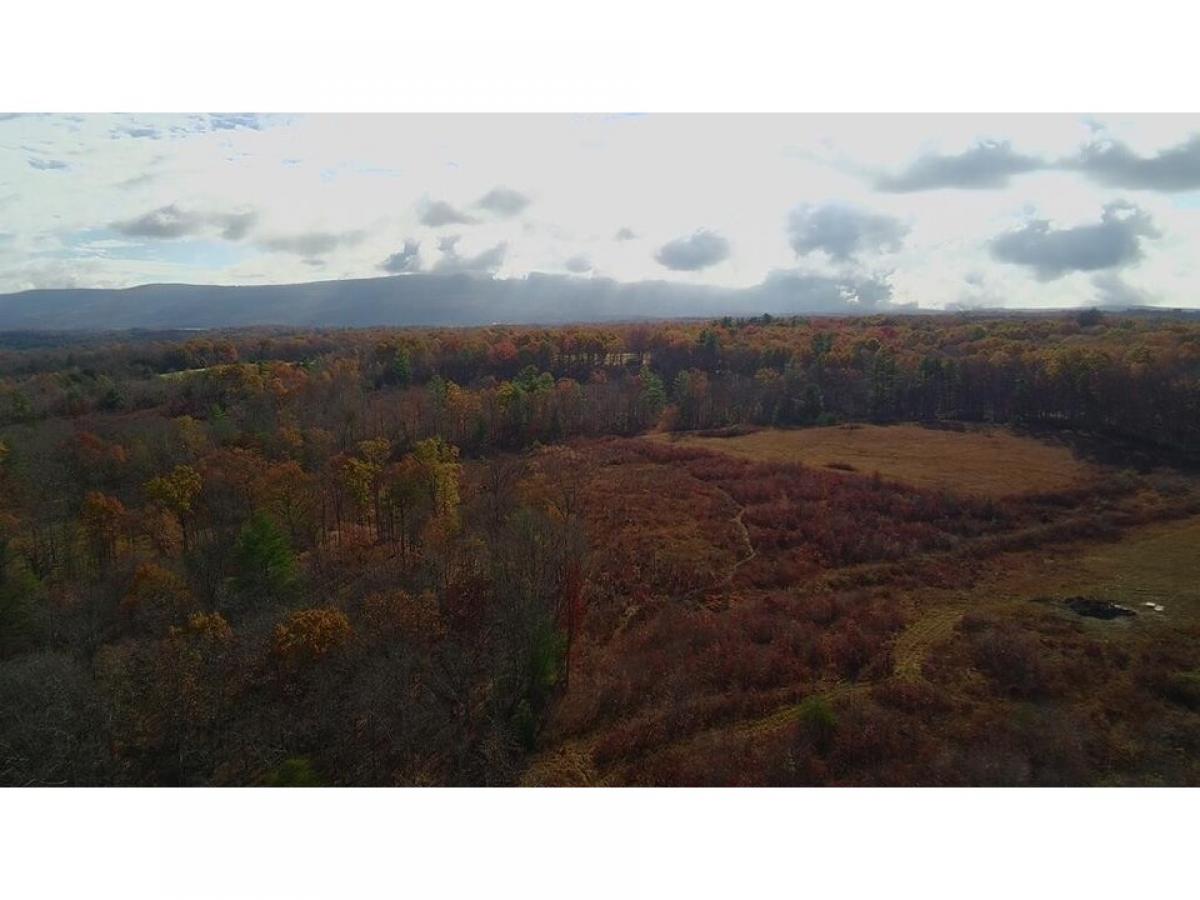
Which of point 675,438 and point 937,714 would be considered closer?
point 937,714

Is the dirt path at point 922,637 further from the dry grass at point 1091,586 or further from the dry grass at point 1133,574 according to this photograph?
the dry grass at point 1133,574

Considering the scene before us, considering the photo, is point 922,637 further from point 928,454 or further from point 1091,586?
point 928,454

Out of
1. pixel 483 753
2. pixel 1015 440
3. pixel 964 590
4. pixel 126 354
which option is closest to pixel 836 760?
pixel 483 753

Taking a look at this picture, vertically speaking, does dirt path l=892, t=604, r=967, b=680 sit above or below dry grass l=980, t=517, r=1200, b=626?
below

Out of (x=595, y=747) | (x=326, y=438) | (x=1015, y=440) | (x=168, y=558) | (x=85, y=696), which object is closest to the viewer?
(x=85, y=696)

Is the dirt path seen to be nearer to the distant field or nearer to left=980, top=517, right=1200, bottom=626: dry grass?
left=980, top=517, right=1200, bottom=626: dry grass

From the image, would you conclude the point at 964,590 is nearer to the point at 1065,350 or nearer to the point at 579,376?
the point at 1065,350

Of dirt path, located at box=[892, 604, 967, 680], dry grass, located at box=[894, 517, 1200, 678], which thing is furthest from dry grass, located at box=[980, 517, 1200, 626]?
dirt path, located at box=[892, 604, 967, 680]
